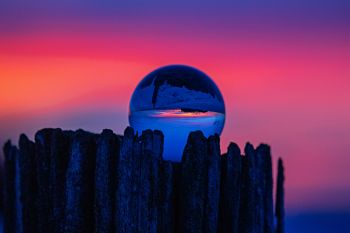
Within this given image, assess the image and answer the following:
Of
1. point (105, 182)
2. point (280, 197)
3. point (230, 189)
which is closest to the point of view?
point (105, 182)

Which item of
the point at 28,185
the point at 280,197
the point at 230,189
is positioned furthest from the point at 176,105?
the point at 280,197

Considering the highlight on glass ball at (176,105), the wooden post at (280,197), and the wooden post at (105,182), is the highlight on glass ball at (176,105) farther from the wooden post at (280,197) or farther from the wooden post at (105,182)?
the wooden post at (280,197)

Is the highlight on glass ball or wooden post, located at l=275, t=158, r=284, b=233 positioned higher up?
the highlight on glass ball

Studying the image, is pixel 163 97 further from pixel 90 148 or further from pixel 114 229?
pixel 114 229

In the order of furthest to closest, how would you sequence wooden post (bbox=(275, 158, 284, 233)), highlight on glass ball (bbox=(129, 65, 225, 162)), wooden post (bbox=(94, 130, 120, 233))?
wooden post (bbox=(275, 158, 284, 233)) < highlight on glass ball (bbox=(129, 65, 225, 162)) < wooden post (bbox=(94, 130, 120, 233))

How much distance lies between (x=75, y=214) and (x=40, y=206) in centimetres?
Result: 66

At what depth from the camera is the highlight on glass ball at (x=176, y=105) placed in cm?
514

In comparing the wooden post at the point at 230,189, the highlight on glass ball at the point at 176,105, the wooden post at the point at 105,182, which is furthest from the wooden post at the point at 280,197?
the wooden post at the point at 105,182

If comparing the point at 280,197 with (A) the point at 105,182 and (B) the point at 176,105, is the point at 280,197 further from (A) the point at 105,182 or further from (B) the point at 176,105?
(A) the point at 105,182

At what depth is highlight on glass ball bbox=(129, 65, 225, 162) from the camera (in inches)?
202

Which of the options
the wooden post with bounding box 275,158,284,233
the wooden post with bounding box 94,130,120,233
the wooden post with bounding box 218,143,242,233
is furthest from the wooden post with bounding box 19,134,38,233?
the wooden post with bounding box 275,158,284,233

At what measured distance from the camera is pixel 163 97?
5.13 m

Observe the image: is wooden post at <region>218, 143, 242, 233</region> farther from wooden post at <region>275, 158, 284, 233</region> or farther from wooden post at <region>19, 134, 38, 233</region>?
wooden post at <region>19, 134, 38, 233</region>

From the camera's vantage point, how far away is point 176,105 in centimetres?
512
